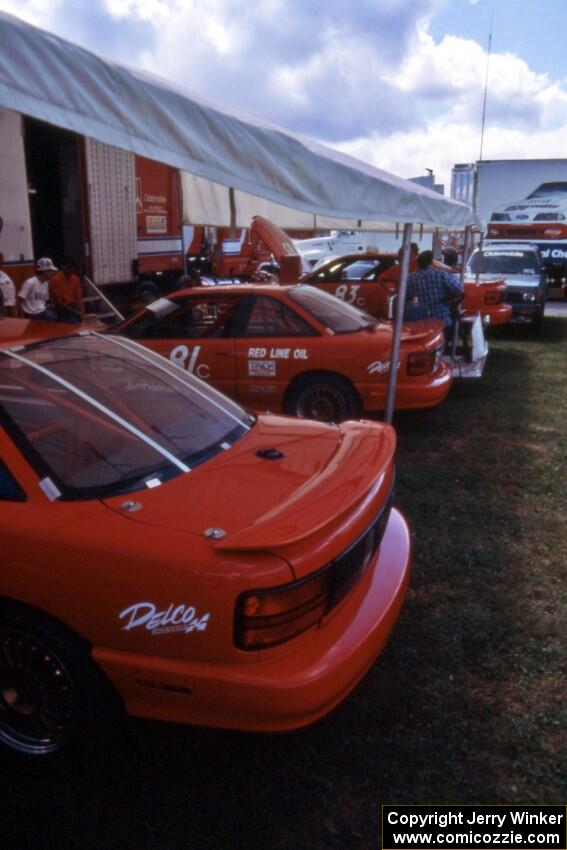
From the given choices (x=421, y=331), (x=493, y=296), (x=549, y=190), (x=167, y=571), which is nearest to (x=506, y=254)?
(x=493, y=296)

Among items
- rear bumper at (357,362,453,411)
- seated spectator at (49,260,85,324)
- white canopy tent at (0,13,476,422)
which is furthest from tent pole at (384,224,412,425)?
seated spectator at (49,260,85,324)

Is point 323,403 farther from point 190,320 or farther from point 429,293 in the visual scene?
point 429,293

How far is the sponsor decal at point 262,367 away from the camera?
6.00 metres

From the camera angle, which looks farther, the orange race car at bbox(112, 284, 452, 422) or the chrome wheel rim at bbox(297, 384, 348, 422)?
the chrome wheel rim at bbox(297, 384, 348, 422)

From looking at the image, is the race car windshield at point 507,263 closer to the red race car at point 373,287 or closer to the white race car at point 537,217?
the red race car at point 373,287

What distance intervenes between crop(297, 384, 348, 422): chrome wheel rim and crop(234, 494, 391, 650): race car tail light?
3.84 m

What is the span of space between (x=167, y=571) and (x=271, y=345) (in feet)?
13.7

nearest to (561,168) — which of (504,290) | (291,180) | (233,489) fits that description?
(504,290)

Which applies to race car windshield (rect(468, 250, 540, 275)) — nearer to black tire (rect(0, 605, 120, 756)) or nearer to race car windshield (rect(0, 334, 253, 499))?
race car windshield (rect(0, 334, 253, 499))

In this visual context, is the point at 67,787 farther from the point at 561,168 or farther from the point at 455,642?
the point at 561,168

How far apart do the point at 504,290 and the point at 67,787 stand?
1113 centimetres

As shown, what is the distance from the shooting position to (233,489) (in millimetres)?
2363

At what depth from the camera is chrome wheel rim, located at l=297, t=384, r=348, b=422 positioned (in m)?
6.07

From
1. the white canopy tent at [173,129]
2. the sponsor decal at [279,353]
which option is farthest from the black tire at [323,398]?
the white canopy tent at [173,129]
